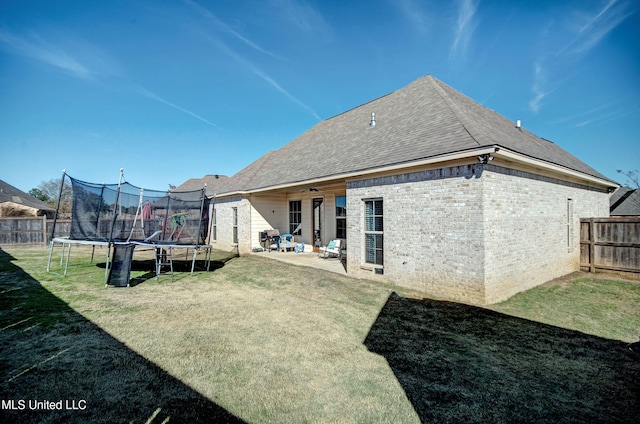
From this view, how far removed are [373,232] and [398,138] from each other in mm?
2906

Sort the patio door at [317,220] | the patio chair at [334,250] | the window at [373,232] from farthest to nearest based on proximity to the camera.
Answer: the patio door at [317,220] < the patio chair at [334,250] < the window at [373,232]

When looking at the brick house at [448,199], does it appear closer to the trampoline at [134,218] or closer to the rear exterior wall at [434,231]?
the rear exterior wall at [434,231]

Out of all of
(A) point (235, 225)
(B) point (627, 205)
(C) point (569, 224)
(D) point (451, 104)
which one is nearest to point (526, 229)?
(C) point (569, 224)

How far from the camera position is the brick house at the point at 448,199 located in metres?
6.01

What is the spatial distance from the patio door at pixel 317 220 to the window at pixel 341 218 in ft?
3.49

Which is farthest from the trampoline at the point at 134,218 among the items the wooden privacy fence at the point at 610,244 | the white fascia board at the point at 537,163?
the wooden privacy fence at the point at 610,244

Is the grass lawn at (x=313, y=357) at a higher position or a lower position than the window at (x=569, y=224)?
lower

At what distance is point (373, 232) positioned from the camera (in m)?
8.16

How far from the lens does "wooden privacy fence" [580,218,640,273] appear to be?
8.58 meters

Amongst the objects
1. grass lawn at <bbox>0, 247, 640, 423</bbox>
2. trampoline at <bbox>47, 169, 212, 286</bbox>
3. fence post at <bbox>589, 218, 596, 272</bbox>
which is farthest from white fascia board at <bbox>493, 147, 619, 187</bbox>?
trampoline at <bbox>47, 169, 212, 286</bbox>

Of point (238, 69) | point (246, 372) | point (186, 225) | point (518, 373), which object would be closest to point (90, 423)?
point (246, 372)

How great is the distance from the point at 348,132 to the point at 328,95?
647cm

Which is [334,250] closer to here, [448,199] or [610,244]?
[448,199]

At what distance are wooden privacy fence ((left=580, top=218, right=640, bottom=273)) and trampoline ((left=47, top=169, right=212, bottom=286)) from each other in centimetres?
1225
